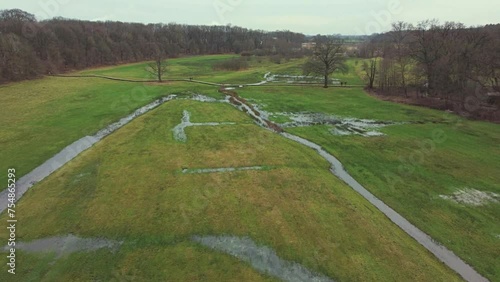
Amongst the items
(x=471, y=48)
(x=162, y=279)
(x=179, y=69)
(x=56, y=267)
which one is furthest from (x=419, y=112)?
(x=179, y=69)

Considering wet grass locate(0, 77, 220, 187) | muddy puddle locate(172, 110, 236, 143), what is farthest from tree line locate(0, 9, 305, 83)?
muddy puddle locate(172, 110, 236, 143)

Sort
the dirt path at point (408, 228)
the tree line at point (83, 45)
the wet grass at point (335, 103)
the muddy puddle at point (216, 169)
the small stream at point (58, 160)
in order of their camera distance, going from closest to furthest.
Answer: the dirt path at point (408, 228) < the small stream at point (58, 160) < the muddy puddle at point (216, 169) < the wet grass at point (335, 103) < the tree line at point (83, 45)

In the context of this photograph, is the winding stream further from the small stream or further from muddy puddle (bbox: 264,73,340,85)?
muddy puddle (bbox: 264,73,340,85)

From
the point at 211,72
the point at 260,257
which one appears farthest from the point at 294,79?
the point at 260,257

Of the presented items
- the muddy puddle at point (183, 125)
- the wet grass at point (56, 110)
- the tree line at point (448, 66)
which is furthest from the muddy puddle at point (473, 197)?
the wet grass at point (56, 110)

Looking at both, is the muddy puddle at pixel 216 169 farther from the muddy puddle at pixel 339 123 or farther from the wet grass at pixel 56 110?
the muddy puddle at pixel 339 123

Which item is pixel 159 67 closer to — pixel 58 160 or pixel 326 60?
pixel 326 60
